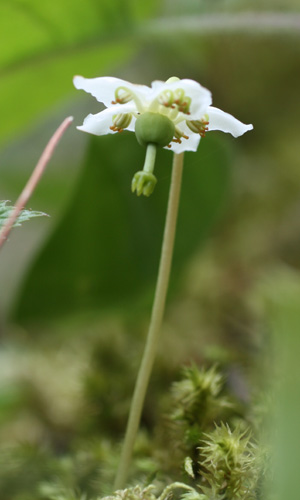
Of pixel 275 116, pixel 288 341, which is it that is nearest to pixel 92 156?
pixel 288 341

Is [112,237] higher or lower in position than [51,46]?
lower

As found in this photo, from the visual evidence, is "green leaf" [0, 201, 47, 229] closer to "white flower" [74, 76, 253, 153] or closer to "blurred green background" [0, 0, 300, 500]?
"white flower" [74, 76, 253, 153]

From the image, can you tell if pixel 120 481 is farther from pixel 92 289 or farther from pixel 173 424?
pixel 92 289

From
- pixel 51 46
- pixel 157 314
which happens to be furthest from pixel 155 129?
pixel 51 46

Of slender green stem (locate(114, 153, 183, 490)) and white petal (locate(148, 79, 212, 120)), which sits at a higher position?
white petal (locate(148, 79, 212, 120))

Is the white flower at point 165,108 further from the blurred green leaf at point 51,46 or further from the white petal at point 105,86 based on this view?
the blurred green leaf at point 51,46

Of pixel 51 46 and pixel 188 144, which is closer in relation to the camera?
pixel 188 144

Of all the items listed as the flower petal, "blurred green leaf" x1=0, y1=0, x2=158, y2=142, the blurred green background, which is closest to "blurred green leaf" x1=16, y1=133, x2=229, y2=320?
the blurred green background

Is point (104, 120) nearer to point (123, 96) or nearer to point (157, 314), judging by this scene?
point (123, 96)
